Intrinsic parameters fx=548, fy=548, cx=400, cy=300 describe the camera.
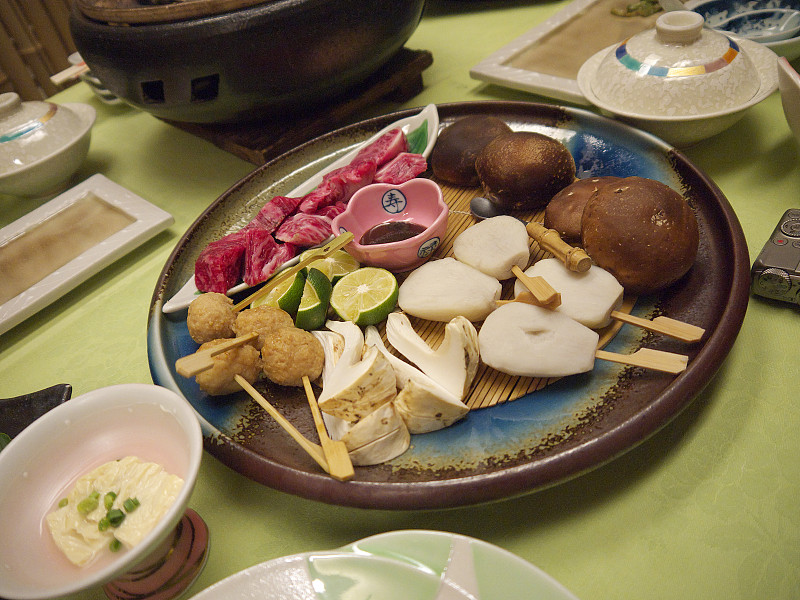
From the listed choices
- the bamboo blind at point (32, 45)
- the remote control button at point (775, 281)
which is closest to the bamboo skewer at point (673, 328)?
the remote control button at point (775, 281)

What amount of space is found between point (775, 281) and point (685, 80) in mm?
754

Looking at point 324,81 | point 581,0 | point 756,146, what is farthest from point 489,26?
point 756,146

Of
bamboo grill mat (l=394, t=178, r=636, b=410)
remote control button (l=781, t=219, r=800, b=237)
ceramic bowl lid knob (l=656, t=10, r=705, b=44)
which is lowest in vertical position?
bamboo grill mat (l=394, t=178, r=636, b=410)

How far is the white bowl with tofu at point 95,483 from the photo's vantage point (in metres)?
0.94

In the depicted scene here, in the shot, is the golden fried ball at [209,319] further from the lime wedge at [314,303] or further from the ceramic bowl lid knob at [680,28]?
the ceramic bowl lid knob at [680,28]

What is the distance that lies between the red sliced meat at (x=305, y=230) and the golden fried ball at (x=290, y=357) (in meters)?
0.43

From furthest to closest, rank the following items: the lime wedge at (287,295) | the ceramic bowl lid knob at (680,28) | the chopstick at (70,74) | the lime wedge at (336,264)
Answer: the chopstick at (70,74) < the ceramic bowl lid knob at (680,28) < the lime wedge at (336,264) < the lime wedge at (287,295)

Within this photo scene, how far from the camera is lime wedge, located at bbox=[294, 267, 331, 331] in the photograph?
59.6 inches

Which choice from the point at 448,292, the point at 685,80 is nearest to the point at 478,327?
the point at 448,292

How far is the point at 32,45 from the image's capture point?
438cm

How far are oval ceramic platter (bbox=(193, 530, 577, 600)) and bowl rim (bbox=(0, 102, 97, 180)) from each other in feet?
6.77

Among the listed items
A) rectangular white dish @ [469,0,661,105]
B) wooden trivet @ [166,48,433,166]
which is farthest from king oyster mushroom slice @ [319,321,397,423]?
rectangular white dish @ [469,0,661,105]

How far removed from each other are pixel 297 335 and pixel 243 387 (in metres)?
0.18

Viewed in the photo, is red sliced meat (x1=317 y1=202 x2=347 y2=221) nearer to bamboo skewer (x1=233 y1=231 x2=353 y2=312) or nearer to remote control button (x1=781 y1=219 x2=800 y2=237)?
bamboo skewer (x1=233 y1=231 x2=353 y2=312)
